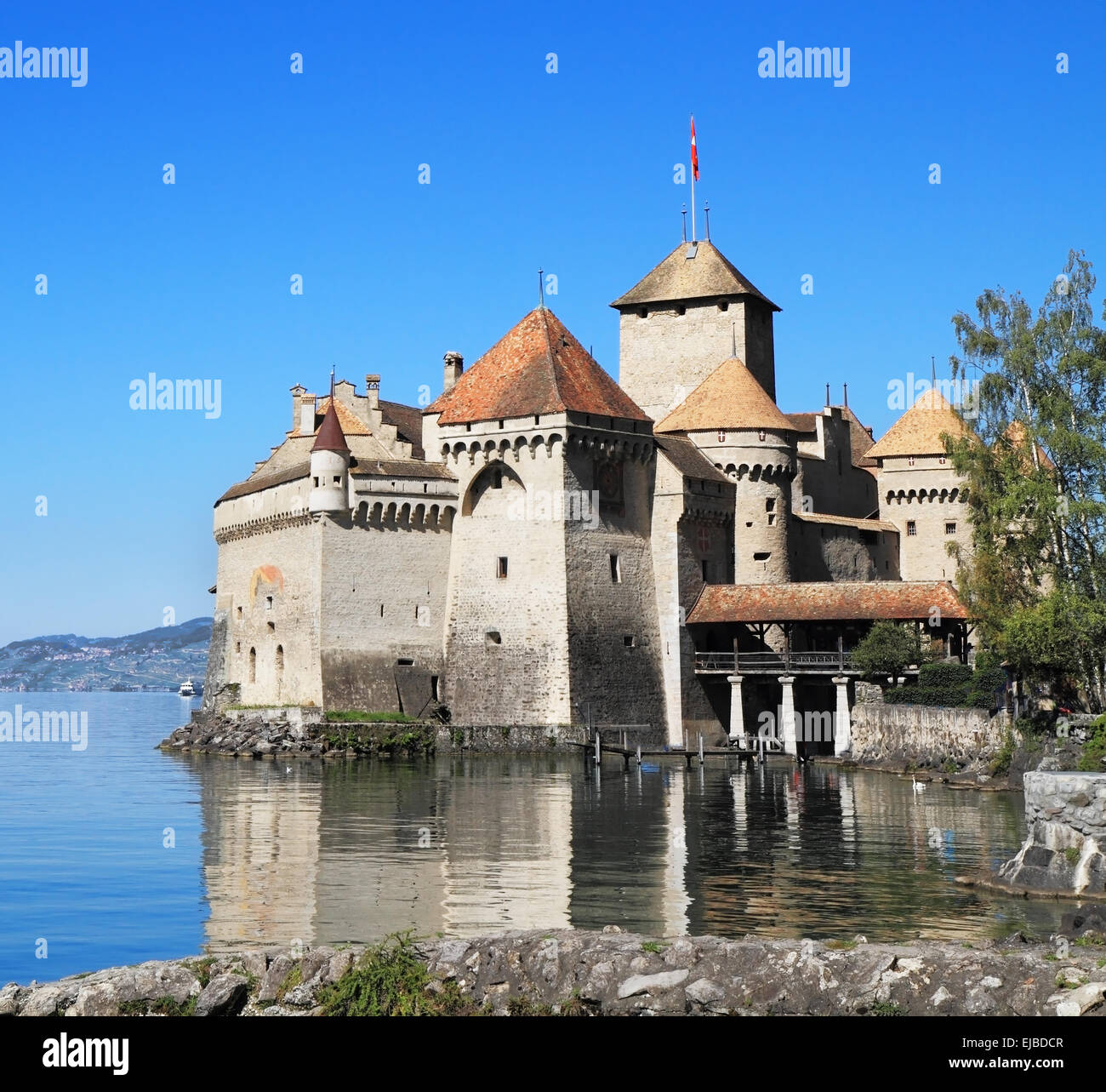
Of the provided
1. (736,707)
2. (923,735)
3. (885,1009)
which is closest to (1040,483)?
(923,735)

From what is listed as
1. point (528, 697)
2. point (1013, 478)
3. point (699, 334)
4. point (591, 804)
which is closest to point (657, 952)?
point (591, 804)

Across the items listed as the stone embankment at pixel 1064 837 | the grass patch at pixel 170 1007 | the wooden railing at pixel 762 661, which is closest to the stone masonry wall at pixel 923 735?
the wooden railing at pixel 762 661

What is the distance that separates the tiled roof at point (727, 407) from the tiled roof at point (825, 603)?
5.85 metres

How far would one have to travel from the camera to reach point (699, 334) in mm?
60188

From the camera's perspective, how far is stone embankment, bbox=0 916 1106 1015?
13.1 meters

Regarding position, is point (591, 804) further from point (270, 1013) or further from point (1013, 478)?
point (270, 1013)

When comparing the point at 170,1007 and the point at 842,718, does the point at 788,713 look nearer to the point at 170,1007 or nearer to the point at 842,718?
the point at 842,718

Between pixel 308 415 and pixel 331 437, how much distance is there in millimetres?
4504

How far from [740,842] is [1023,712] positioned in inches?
462

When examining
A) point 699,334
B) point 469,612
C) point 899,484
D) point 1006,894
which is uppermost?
point 699,334

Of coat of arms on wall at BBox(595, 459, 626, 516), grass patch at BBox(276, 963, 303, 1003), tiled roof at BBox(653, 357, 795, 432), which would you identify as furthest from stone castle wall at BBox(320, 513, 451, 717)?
grass patch at BBox(276, 963, 303, 1003)

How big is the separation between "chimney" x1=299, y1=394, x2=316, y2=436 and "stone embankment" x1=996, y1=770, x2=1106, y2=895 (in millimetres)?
36495

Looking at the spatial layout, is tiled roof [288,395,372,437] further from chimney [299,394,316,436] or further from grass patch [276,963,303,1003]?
grass patch [276,963,303,1003]

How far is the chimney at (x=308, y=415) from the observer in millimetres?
54625
